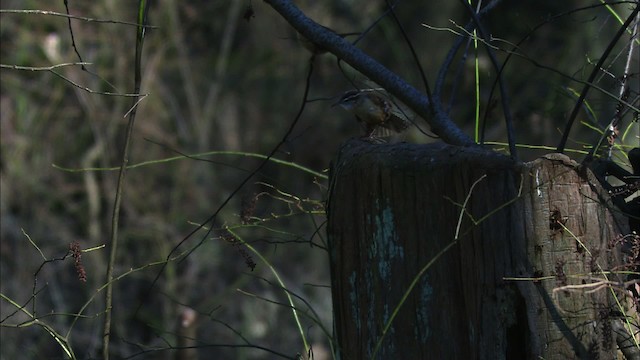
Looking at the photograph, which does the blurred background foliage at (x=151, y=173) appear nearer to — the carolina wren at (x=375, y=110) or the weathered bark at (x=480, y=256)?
the carolina wren at (x=375, y=110)

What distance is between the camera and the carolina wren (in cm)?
244

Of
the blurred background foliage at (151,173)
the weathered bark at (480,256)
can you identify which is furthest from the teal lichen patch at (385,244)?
the blurred background foliage at (151,173)

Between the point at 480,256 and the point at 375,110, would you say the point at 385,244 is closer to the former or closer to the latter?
the point at 480,256

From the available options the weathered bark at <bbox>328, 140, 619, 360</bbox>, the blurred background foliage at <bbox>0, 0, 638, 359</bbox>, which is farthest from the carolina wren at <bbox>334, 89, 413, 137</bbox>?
the blurred background foliage at <bbox>0, 0, 638, 359</bbox>

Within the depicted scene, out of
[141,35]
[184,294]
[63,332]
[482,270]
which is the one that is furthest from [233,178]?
[482,270]

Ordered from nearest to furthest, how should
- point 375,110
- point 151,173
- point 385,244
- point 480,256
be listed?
point 480,256, point 385,244, point 375,110, point 151,173

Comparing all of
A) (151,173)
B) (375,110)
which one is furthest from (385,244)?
(151,173)

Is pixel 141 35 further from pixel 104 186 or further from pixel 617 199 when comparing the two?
pixel 104 186

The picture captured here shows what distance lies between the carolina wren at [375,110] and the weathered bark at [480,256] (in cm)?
46

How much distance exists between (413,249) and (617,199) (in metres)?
0.50

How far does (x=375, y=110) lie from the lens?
7.99ft

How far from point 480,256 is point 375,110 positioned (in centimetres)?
76

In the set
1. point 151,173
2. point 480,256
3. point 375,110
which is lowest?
point 480,256

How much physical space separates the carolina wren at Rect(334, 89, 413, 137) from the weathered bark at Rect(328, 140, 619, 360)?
1.52 feet
